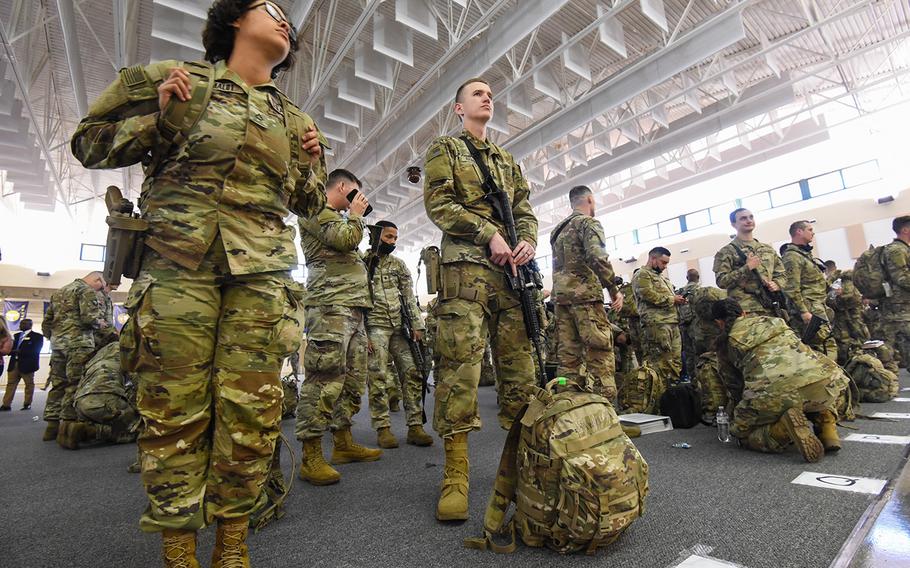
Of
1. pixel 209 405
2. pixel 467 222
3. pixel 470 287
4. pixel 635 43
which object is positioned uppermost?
pixel 635 43

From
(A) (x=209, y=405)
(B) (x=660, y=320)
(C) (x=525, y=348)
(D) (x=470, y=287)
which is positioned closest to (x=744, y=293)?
(B) (x=660, y=320)

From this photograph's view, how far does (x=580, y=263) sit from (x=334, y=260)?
1756mm

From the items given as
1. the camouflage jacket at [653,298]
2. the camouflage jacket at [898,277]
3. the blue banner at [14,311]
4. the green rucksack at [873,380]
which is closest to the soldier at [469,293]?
the camouflage jacket at [653,298]

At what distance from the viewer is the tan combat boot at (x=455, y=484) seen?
1.51 meters

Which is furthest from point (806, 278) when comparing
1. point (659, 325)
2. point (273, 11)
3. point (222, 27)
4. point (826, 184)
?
point (826, 184)

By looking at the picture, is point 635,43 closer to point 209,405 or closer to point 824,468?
point 824,468

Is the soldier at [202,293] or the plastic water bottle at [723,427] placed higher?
the soldier at [202,293]

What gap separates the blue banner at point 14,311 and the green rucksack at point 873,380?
17.9 metres

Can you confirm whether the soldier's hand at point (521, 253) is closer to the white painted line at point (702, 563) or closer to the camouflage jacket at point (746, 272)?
the white painted line at point (702, 563)

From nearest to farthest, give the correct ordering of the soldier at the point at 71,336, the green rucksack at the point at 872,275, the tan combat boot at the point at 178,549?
the tan combat boot at the point at 178,549
the soldier at the point at 71,336
the green rucksack at the point at 872,275

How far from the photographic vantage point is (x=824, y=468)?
1.92 m

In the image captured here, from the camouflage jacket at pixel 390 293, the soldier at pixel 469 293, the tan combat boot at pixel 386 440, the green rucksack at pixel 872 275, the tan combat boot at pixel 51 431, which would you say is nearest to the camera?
the soldier at pixel 469 293

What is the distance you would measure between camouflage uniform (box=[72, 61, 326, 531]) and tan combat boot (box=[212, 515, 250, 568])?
0.03m

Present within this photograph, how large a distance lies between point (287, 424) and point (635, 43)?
26.8 ft
